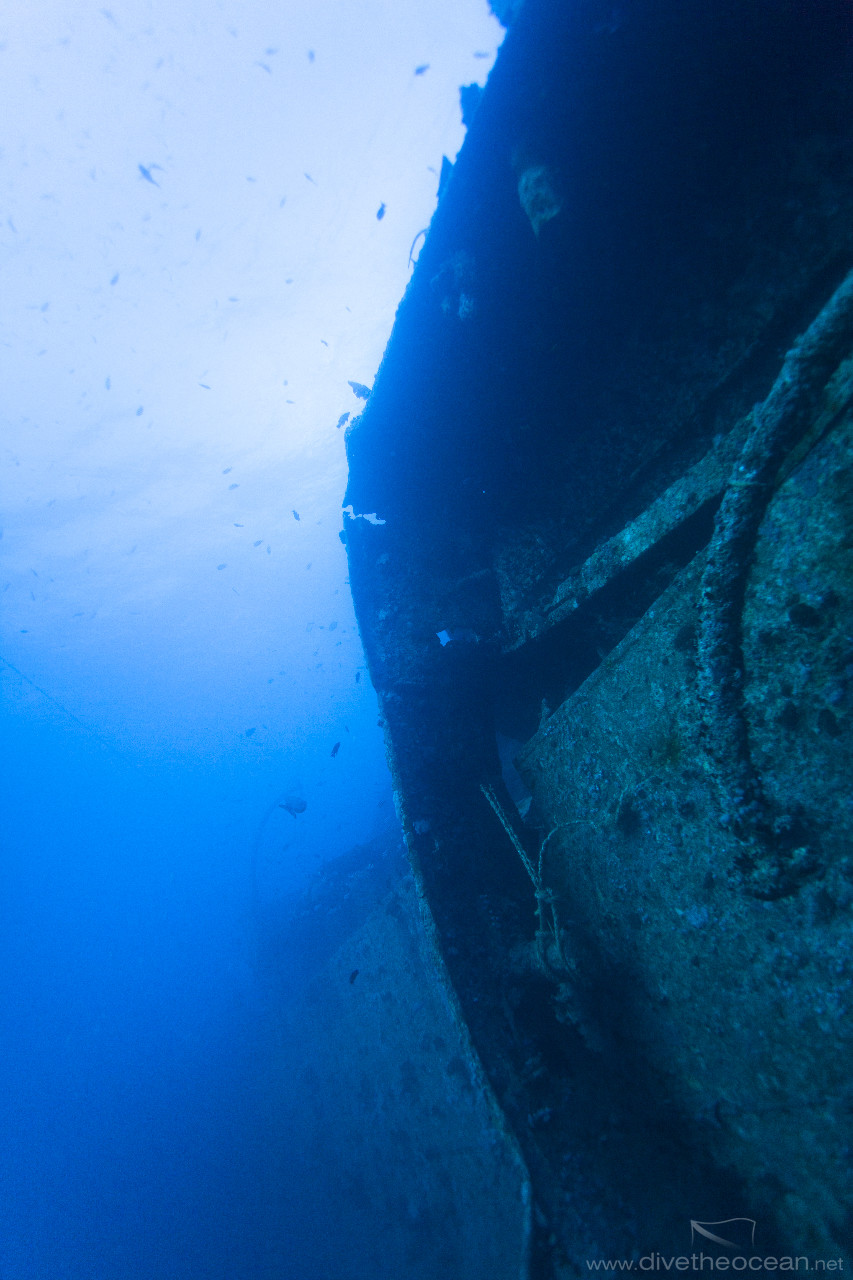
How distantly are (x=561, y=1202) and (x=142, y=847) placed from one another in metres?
66.4

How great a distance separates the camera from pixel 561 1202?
1.69 meters

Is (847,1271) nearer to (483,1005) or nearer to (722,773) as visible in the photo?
(483,1005)

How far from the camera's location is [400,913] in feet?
19.7

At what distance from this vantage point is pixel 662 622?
6.41 ft

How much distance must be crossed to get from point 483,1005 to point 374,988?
15.8 ft

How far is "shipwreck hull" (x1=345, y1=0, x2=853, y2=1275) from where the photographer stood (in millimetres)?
1440

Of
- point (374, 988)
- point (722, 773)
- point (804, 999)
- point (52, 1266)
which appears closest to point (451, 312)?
point (722, 773)

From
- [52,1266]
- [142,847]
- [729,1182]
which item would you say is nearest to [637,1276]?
[729,1182]

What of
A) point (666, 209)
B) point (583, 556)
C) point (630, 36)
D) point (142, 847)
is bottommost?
point (583, 556)

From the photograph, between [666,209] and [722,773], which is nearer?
[722,773]

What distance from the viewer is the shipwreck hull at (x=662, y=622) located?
1440mm

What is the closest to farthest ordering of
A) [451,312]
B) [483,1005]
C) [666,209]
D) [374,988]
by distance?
1. [666,209]
2. [483,1005]
3. [451,312]
4. [374,988]

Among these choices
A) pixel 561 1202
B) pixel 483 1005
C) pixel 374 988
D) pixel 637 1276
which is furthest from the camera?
pixel 374 988

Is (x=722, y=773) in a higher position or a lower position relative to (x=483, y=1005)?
higher
